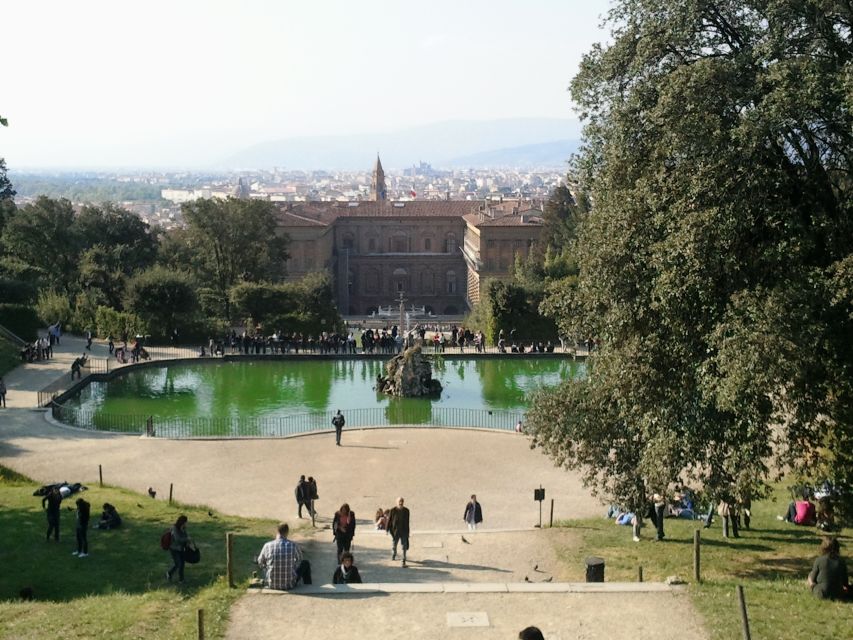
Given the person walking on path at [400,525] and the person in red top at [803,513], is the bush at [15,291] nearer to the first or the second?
the person walking on path at [400,525]

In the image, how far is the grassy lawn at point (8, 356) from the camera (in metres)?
34.2

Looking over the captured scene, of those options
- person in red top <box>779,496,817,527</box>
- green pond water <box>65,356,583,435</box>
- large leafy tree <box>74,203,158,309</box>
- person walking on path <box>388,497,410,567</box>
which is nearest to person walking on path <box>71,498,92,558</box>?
person walking on path <box>388,497,410,567</box>

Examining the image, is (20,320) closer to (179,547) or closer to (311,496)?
Answer: (311,496)

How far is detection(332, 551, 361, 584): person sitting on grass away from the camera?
40.5ft

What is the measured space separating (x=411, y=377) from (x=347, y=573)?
824 inches

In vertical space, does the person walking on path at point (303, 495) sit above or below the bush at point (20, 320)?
below

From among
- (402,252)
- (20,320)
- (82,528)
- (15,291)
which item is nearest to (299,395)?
(20,320)

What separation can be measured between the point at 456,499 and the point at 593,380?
5.22m

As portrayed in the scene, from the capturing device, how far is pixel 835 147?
13344mm

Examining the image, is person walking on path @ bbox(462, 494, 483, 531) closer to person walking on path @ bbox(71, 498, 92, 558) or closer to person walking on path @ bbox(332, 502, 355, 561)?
person walking on path @ bbox(332, 502, 355, 561)

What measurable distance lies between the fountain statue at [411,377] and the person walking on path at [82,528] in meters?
18.5

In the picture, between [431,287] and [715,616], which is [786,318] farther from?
[431,287]

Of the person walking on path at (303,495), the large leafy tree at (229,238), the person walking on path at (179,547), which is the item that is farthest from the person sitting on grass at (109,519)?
the large leafy tree at (229,238)

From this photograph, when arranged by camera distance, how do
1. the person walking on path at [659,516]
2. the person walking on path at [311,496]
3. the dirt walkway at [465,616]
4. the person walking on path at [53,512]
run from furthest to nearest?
the person walking on path at [311,496]
the person walking on path at [659,516]
the person walking on path at [53,512]
the dirt walkway at [465,616]
